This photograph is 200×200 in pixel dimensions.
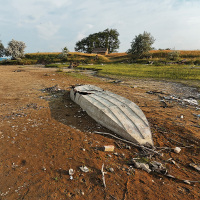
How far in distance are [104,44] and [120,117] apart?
5974 centimetres

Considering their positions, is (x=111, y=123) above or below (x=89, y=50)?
below

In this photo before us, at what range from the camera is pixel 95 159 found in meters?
2.87

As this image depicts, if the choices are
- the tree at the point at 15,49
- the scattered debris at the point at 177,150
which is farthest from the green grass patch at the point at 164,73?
the tree at the point at 15,49

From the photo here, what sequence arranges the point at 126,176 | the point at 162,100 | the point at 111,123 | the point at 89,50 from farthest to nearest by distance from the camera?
the point at 89,50 < the point at 162,100 < the point at 111,123 < the point at 126,176

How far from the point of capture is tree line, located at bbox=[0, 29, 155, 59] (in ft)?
104

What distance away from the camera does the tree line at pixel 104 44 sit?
3177cm

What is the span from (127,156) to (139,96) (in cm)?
457

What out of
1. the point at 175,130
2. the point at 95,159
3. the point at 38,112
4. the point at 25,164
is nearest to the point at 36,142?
the point at 25,164

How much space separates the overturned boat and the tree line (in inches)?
1207

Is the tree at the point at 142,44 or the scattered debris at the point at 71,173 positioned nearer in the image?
the scattered debris at the point at 71,173

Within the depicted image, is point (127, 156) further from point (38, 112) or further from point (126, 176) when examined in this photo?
point (38, 112)

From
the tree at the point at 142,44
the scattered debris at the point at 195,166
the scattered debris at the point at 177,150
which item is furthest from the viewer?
the tree at the point at 142,44

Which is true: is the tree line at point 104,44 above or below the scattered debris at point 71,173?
above

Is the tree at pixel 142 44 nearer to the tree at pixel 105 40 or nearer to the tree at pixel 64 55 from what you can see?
the tree at pixel 64 55
